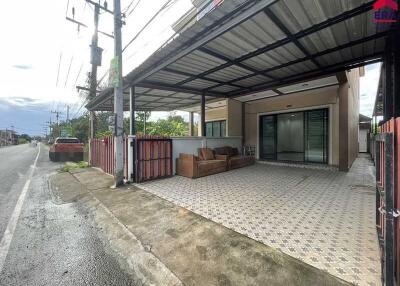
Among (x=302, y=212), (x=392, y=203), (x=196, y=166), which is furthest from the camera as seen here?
(x=196, y=166)

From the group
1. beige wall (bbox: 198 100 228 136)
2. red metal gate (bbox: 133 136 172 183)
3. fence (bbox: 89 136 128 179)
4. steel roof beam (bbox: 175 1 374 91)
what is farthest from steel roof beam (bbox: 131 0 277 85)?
beige wall (bbox: 198 100 228 136)

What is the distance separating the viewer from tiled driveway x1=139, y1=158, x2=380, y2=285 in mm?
2297

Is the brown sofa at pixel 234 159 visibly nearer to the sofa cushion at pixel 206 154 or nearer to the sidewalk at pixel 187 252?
the sofa cushion at pixel 206 154

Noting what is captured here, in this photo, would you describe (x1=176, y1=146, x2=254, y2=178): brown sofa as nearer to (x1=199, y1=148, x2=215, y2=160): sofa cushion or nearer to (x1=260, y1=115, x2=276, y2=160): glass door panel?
(x1=199, y1=148, x2=215, y2=160): sofa cushion

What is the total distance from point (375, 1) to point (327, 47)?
5.44ft

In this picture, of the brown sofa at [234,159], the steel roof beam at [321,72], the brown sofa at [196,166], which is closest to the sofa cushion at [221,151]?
the brown sofa at [234,159]

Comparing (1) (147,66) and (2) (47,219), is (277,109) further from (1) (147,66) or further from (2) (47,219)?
(2) (47,219)

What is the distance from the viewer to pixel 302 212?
362 cm

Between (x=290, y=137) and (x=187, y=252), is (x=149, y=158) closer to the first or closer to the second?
(x=187, y=252)

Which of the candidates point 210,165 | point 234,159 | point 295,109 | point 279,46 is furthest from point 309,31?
point 295,109

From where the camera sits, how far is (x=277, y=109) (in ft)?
32.4

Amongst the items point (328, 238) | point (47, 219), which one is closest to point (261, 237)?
point (328, 238)

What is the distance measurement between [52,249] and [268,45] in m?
5.66

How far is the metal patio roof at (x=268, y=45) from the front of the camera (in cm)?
335
